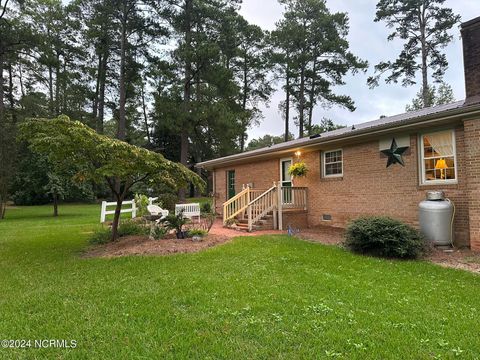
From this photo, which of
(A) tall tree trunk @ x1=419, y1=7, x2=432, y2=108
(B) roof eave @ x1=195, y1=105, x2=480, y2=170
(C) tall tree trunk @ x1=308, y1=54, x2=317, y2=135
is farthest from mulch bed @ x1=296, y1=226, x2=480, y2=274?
(C) tall tree trunk @ x1=308, y1=54, x2=317, y2=135

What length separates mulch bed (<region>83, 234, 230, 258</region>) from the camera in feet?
23.2

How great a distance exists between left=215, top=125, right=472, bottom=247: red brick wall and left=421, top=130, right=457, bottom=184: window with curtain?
5.8 inches

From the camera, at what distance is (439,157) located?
25.4 ft

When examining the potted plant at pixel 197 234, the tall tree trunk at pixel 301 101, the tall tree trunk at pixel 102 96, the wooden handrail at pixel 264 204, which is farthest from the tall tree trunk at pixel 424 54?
the tall tree trunk at pixel 102 96

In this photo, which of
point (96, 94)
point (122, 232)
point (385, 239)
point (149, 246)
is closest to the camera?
point (385, 239)

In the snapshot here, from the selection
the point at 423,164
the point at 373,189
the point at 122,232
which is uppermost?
the point at 423,164

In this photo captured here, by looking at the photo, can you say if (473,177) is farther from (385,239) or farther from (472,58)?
(472,58)

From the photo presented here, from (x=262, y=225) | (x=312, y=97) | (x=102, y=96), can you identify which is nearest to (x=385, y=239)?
(x=262, y=225)

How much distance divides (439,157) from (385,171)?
4.78ft

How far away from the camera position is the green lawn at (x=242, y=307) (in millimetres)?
2807

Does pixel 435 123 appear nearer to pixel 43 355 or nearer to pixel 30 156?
pixel 43 355

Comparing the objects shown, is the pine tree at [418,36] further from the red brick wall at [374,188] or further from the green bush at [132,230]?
the green bush at [132,230]

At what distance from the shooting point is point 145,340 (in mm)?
2951

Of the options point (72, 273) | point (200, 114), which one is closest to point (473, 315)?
point (72, 273)
